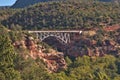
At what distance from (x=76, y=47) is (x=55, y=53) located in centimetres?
744

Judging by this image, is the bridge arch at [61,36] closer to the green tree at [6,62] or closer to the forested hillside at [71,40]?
the forested hillside at [71,40]

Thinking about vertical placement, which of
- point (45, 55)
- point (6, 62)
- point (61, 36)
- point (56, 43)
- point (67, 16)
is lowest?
point (45, 55)

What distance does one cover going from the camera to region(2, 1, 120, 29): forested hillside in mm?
118062

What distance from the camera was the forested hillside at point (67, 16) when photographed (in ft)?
387

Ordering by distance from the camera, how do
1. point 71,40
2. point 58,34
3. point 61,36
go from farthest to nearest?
1. point 71,40
2. point 58,34
3. point 61,36

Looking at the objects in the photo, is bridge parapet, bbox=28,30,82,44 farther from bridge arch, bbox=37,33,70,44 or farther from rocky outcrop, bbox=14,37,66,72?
rocky outcrop, bbox=14,37,66,72

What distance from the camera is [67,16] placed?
12238 centimetres

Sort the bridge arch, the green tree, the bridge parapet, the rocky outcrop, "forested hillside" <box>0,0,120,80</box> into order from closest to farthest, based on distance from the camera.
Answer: the green tree → "forested hillside" <box>0,0,120,80</box> → the rocky outcrop → the bridge parapet → the bridge arch

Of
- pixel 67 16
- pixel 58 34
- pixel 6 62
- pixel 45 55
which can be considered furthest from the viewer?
pixel 67 16

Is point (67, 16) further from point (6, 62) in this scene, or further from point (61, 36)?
point (6, 62)

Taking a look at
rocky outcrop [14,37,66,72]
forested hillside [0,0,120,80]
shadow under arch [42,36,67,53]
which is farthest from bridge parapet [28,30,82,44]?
rocky outcrop [14,37,66,72]

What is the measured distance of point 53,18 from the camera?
403ft

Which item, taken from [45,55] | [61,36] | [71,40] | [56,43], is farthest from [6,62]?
[56,43]

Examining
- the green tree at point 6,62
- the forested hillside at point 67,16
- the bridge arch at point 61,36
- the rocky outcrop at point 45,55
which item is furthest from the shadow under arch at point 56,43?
the green tree at point 6,62
